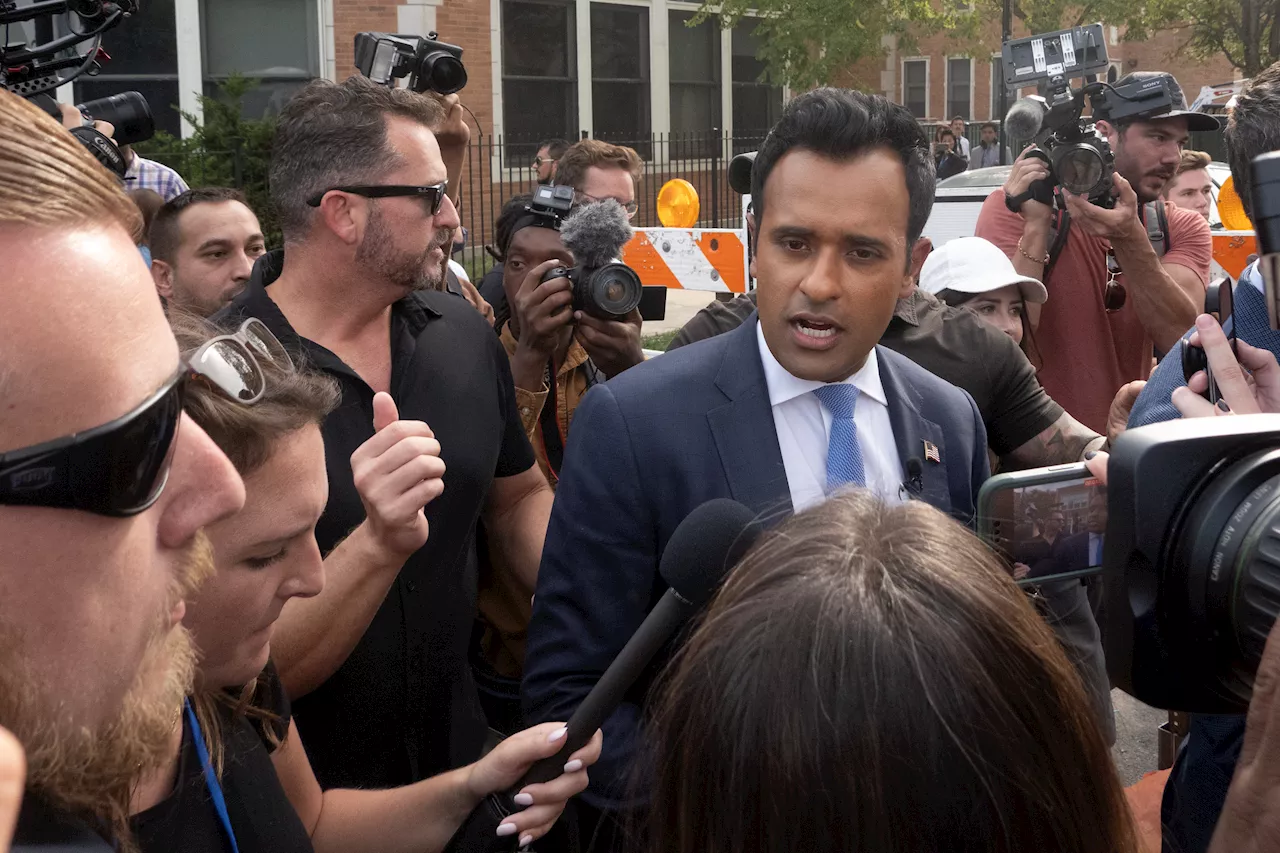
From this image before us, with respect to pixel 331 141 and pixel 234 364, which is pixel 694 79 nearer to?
pixel 331 141

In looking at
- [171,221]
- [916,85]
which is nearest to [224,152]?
[171,221]

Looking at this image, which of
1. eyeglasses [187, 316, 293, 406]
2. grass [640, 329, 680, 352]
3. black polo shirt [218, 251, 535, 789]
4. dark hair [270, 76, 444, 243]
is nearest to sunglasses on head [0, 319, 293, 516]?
eyeglasses [187, 316, 293, 406]

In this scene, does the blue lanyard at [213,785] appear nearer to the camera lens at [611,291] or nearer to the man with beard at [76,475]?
the man with beard at [76,475]

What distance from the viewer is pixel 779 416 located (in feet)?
7.30

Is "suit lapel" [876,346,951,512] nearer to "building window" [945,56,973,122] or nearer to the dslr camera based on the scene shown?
the dslr camera

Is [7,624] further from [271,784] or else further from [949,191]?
[949,191]

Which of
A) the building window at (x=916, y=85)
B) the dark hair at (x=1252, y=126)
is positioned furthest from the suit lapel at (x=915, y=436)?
the building window at (x=916, y=85)

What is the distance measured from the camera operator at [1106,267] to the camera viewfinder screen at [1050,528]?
292cm

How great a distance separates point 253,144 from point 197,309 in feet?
19.8

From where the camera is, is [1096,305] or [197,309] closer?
[197,309]

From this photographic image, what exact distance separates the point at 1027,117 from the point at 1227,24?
22.5 metres

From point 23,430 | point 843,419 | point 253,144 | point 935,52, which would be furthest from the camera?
point 935,52

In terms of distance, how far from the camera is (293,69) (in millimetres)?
15219

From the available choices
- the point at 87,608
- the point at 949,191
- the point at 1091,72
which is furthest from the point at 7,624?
the point at 949,191
